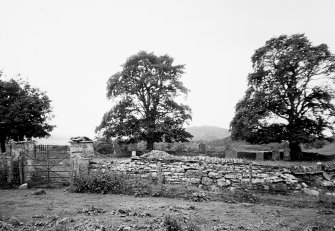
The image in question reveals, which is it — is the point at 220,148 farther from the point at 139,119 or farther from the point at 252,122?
the point at 139,119

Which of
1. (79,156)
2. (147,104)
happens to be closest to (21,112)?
(147,104)

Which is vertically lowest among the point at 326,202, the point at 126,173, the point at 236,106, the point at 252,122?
the point at 326,202

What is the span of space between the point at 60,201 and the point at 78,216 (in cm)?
228

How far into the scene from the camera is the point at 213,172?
33.5 ft

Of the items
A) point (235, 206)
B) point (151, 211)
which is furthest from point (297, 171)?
point (151, 211)

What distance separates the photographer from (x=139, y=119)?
25078 mm

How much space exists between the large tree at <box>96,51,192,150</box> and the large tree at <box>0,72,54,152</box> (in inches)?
291

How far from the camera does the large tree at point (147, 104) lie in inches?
962

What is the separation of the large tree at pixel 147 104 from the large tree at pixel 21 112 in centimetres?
738

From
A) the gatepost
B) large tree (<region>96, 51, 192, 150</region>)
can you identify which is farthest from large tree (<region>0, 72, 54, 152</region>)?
the gatepost

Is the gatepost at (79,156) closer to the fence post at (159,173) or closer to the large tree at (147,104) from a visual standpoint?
the fence post at (159,173)

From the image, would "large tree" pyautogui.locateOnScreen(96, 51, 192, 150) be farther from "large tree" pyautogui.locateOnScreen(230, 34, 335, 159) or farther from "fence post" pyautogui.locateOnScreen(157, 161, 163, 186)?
"fence post" pyautogui.locateOnScreen(157, 161, 163, 186)

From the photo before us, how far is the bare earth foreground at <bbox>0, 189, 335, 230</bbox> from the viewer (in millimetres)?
5629

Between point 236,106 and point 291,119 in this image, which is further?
point 236,106
